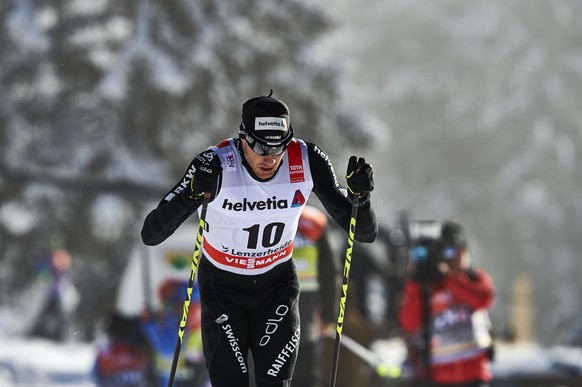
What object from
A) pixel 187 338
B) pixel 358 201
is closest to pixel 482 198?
pixel 187 338

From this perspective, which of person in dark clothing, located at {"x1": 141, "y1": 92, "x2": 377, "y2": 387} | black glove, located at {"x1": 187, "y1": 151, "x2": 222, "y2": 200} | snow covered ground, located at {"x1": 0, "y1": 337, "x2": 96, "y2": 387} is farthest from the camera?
snow covered ground, located at {"x1": 0, "y1": 337, "x2": 96, "y2": 387}

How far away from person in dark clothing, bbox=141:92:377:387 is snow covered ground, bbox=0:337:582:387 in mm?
6815

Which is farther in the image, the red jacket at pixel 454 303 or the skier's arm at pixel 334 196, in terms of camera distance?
the red jacket at pixel 454 303

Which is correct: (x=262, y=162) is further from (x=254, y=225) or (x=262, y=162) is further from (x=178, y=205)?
(x=178, y=205)

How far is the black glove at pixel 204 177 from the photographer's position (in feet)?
17.7

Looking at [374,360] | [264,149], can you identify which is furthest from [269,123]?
[374,360]

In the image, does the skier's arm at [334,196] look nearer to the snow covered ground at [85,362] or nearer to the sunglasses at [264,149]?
the sunglasses at [264,149]

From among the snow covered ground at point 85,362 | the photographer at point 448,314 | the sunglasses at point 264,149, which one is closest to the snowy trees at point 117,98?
the snow covered ground at point 85,362

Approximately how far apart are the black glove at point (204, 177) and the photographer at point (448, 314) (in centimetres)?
313

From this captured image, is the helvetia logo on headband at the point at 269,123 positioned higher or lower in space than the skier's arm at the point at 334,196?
higher

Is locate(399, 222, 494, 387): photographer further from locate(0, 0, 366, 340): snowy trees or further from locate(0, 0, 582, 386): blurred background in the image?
locate(0, 0, 366, 340): snowy trees

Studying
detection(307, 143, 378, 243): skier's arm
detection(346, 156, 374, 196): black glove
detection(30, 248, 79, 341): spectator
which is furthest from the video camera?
detection(30, 248, 79, 341): spectator

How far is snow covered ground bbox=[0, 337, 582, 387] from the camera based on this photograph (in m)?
12.2

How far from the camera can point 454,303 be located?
841cm
